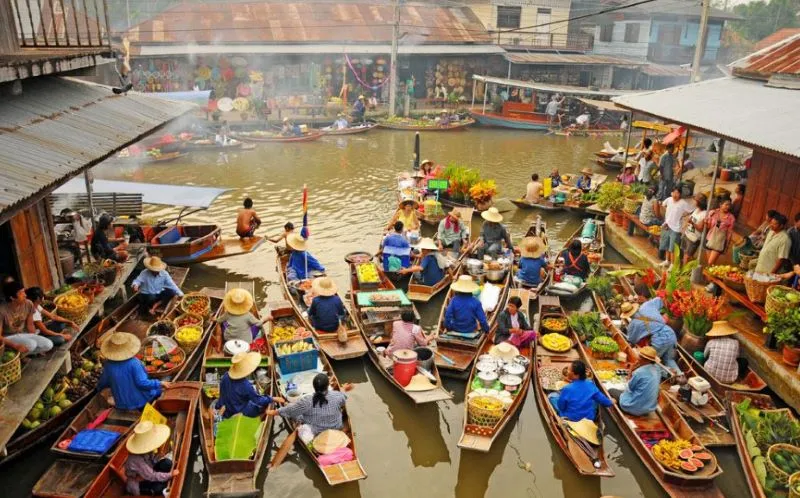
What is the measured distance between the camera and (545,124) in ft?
105

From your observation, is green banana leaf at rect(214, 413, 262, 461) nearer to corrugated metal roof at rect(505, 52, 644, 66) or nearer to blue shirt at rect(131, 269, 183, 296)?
blue shirt at rect(131, 269, 183, 296)

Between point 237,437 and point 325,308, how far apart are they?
3.21 m

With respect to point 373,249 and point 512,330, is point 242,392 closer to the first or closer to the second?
point 512,330

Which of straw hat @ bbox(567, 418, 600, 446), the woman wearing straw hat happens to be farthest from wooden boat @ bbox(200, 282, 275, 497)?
the woman wearing straw hat

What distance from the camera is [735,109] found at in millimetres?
12203

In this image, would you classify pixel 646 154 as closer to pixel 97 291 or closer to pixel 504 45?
pixel 97 291

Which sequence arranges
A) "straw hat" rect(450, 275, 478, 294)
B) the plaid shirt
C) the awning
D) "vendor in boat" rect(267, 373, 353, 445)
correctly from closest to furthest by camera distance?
"vendor in boat" rect(267, 373, 353, 445)
the plaid shirt
"straw hat" rect(450, 275, 478, 294)
the awning

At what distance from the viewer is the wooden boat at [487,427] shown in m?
7.72

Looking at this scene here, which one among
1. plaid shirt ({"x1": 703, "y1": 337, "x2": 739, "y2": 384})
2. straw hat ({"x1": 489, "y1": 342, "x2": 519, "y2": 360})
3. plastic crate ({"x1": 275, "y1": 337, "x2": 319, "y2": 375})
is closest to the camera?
plaid shirt ({"x1": 703, "y1": 337, "x2": 739, "y2": 384})

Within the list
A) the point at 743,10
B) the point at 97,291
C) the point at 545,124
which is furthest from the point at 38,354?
the point at 743,10

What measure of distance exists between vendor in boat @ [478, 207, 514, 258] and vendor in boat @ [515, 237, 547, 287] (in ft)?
3.69

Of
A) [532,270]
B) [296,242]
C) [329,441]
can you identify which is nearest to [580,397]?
[329,441]

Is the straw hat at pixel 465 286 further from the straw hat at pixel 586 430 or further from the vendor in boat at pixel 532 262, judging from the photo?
the straw hat at pixel 586 430

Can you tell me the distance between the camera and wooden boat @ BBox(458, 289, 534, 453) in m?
7.72
